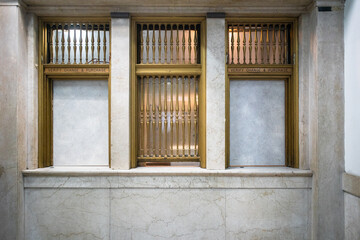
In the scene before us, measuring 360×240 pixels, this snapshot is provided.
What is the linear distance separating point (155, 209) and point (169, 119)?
1363 millimetres

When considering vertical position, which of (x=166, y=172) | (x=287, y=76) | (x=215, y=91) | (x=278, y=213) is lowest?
(x=278, y=213)

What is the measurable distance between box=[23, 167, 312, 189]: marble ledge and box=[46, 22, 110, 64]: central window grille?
1739mm

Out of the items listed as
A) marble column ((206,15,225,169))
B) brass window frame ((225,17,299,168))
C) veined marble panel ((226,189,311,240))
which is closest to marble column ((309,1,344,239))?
veined marble panel ((226,189,311,240))

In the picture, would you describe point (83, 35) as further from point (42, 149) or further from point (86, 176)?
point (86, 176)

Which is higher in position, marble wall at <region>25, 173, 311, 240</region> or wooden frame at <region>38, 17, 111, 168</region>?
wooden frame at <region>38, 17, 111, 168</region>

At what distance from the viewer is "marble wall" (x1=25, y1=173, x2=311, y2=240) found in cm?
353

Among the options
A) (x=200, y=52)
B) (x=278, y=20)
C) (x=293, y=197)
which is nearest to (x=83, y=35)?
(x=200, y=52)

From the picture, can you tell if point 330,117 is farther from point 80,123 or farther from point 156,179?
point 80,123

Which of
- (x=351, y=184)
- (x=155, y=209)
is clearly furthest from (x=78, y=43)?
(x=351, y=184)

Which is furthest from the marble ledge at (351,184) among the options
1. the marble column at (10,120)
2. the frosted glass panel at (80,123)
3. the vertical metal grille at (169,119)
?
the marble column at (10,120)

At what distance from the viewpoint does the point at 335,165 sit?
3.38 meters

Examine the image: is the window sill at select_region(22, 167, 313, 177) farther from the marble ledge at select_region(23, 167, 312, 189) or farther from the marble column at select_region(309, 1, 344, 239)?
the marble column at select_region(309, 1, 344, 239)

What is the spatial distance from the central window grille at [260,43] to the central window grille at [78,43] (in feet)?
6.63

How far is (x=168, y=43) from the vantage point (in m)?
3.86
